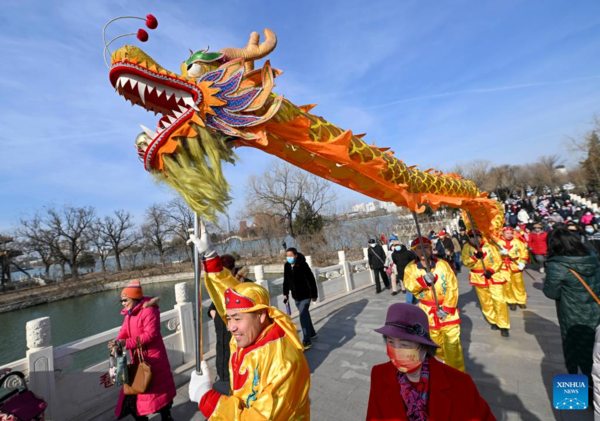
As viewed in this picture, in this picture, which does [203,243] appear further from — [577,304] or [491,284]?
[491,284]

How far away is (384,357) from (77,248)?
3514 centimetres

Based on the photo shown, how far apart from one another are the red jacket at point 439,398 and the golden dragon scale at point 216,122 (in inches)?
56.5

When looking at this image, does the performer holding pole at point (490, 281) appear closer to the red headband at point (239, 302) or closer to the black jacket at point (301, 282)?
the black jacket at point (301, 282)

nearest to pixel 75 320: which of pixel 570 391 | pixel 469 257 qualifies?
pixel 469 257

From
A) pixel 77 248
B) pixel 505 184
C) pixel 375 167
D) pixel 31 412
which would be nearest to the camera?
pixel 31 412

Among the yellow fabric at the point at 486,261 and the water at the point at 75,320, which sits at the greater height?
the yellow fabric at the point at 486,261

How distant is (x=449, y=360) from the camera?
124 inches

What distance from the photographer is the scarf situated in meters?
1.41

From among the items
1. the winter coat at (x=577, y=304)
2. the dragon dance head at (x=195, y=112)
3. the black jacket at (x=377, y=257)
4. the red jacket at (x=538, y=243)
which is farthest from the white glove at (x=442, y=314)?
the red jacket at (x=538, y=243)

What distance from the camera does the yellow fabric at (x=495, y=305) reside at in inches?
177

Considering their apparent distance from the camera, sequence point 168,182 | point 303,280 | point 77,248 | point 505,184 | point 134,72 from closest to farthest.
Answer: point 134,72 → point 168,182 → point 303,280 → point 77,248 → point 505,184

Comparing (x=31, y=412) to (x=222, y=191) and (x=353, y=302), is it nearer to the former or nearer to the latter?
(x=222, y=191)

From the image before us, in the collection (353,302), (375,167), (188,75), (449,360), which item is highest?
(188,75)

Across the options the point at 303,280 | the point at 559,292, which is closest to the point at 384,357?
the point at 303,280
